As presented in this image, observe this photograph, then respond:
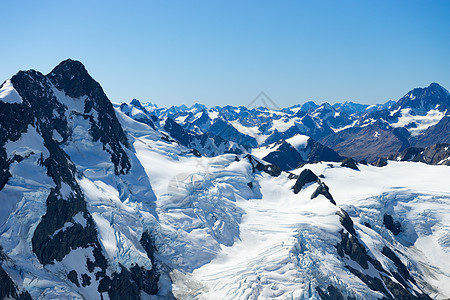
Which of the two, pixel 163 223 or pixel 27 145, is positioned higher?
pixel 27 145

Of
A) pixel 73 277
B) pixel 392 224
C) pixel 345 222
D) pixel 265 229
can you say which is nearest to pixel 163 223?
pixel 265 229

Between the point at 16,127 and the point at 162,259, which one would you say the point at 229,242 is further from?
Result: the point at 16,127

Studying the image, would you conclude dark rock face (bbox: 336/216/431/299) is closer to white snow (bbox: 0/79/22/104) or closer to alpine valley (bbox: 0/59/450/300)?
alpine valley (bbox: 0/59/450/300)

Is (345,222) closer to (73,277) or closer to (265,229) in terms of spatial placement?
(265,229)

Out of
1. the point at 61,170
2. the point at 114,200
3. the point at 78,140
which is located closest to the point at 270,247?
the point at 114,200

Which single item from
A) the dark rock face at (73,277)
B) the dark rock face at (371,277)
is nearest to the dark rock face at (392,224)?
the dark rock face at (371,277)

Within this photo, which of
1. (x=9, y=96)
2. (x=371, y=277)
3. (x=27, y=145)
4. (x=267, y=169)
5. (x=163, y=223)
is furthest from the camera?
(x=267, y=169)

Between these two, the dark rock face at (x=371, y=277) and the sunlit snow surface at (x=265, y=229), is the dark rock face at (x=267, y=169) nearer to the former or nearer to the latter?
the sunlit snow surface at (x=265, y=229)
